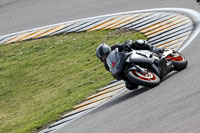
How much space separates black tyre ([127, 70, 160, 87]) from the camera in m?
10.6

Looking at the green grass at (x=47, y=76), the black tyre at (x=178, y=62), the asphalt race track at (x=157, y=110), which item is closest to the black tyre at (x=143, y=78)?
the asphalt race track at (x=157, y=110)

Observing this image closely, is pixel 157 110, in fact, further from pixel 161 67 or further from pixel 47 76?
pixel 47 76

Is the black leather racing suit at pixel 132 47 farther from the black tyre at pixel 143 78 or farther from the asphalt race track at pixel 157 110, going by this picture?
the black tyre at pixel 143 78

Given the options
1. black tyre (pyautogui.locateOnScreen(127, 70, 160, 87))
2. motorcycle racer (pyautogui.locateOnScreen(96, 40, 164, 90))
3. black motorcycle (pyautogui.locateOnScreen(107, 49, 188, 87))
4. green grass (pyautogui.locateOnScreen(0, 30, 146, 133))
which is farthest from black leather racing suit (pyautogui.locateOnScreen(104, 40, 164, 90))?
green grass (pyautogui.locateOnScreen(0, 30, 146, 133))

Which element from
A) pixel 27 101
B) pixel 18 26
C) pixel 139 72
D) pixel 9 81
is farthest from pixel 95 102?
pixel 18 26

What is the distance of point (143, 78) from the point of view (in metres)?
10.7

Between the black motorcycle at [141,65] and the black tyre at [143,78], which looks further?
the black motorcycle at [141,65]

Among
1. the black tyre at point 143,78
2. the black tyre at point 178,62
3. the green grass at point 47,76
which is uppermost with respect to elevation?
the black tyre at point 143,78

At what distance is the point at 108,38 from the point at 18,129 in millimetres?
6350

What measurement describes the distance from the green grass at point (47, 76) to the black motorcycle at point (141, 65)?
82.8 inches

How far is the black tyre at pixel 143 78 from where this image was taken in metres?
10.6

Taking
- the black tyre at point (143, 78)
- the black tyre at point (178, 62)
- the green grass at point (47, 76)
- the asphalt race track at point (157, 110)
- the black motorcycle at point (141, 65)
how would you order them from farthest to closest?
the green grass at point (47, 76) < the black tyre at point (178, 62) < the black motorcycle at point (141, 65) < the black tyre at point (143, 78) < the asphalt race track at point (157, 110)

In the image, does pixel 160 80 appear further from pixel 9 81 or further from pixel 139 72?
pixel 9 81

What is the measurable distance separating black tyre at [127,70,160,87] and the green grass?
252 centimetres
